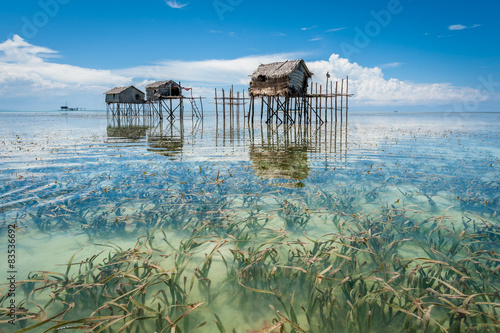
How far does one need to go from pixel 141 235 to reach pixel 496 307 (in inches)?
Result: 164

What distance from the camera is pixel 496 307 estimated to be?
2568mm

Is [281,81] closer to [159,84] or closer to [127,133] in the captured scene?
[127,133]

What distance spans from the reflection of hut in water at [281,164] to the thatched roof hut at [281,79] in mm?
16491

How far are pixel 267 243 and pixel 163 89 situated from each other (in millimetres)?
42630

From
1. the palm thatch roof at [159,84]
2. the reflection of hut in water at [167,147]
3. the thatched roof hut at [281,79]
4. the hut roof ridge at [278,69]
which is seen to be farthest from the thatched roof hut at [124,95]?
the reflection of hut in water at [167,147]

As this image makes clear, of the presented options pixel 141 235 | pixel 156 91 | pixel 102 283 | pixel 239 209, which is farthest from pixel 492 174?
pixel 156 91

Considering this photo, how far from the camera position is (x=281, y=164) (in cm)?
916

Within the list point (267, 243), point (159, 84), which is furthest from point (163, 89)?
point (267, 243)

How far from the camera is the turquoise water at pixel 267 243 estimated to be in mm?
2525

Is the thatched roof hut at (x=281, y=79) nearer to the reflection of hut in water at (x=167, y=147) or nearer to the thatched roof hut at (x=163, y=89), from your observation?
the reflection of hut in water at (x=167, y=147)

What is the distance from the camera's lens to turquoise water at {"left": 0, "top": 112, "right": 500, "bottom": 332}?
99.4 inches

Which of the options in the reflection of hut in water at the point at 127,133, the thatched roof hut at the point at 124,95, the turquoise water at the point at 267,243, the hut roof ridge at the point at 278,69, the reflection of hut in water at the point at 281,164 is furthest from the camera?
the thatched roof hut at the point at 124,95

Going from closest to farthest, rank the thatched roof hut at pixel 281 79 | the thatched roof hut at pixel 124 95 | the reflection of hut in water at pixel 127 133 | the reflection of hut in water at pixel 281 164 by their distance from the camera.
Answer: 1. the reflection of hut in water at pixel 281 164
2. the reflection of hut in water at pixel 127 133
3. the thatched roof hut at pixel 281 79
4. the thatched roof hut at pixel 124 95

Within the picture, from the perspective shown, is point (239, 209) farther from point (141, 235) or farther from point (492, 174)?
point (492, 174)
